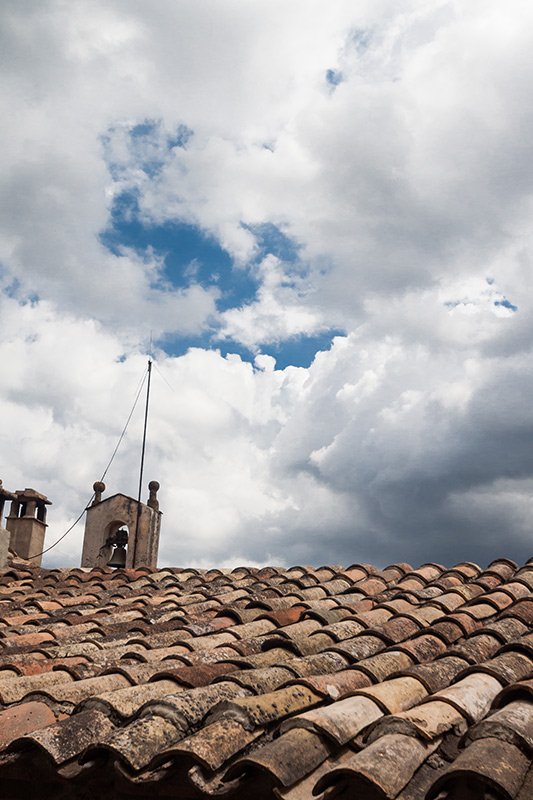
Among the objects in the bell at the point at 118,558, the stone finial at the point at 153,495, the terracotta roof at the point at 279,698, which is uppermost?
the stone finial at the point at 153,495

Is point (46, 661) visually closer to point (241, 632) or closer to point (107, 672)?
point (107, 672)

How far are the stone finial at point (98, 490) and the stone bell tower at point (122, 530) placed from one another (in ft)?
0.29

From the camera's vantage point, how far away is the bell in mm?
12062

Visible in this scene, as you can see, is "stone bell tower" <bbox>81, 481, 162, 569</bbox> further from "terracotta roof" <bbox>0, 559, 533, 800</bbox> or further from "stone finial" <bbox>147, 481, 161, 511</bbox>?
"terracotta roof" <bbox>0, 559, 533, 800</bbox>

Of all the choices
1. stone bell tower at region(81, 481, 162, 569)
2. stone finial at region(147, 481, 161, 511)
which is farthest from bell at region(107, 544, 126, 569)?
stone finial at region(147, 481, 161, 511)

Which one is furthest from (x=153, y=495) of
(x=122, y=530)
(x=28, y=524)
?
(x=28, y=524)

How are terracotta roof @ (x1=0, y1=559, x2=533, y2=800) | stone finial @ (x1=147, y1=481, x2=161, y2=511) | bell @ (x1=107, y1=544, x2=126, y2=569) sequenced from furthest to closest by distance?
stone finial @ (x1=147, y1=481, x2=161, y2=511) → bell @ (x1=107, y1=544, x2=126, y2=569) → terracotta roof @ (x1=0, y1=559, x2=533, y2=800)

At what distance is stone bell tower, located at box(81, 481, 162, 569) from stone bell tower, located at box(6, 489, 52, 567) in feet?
10.1

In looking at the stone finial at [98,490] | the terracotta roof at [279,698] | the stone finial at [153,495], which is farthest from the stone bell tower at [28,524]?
the terracotta roof at [279,698]

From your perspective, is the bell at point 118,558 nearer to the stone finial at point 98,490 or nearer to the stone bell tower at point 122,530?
the stone bell tower at point 122,530

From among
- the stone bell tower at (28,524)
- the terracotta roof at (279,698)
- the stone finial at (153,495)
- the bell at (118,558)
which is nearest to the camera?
the terracotta roof at (279,698)

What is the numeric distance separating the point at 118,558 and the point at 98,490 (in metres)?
1.50

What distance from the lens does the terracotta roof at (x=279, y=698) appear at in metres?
2.64

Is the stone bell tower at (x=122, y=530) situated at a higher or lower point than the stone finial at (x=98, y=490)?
lower
